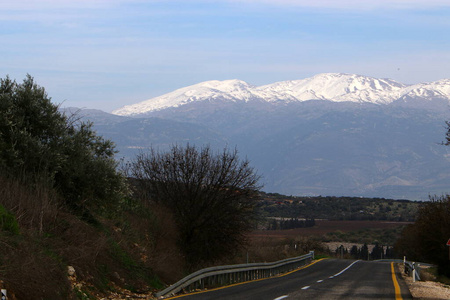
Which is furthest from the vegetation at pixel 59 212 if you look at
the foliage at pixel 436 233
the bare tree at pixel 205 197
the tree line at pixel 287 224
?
the tree line at pixel 287 224

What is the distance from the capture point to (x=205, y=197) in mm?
34719

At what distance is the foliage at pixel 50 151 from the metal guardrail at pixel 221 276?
3.91 m

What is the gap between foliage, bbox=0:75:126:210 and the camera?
2036cm

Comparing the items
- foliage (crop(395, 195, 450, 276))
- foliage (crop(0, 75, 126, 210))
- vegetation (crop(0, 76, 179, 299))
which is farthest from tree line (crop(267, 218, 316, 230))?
foliage (crop(0, 75, 126, 210))

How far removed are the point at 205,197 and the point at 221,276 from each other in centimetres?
908

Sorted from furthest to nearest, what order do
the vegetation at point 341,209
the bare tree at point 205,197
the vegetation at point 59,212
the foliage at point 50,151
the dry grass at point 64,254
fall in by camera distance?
the vegetation at point 341,209, the bare tree at point 205,197, the foliage at point 50,151, the vegetation at point 59,212, the dry grass at point 64,254

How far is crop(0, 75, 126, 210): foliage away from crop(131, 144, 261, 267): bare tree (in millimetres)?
10975

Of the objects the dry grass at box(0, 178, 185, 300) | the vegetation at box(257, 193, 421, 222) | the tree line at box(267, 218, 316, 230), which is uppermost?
the vegetation at box(257, 193, 421, 222)

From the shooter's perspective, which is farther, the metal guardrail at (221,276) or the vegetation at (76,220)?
the metal guardrail at (221,276)

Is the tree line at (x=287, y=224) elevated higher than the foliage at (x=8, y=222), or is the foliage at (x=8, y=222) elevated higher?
the tree line at (x=287, y=224)

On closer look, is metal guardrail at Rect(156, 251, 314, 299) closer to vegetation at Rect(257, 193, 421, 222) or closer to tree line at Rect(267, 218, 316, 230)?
tree line at Rect(267, 218, 316, 230)

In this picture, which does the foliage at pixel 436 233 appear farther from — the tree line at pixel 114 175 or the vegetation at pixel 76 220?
the vegetation at pixel 76 220

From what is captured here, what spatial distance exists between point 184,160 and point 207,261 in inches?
223

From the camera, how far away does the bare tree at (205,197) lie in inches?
1341
